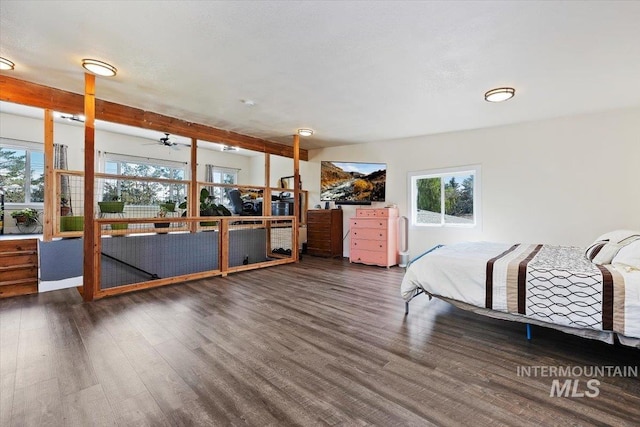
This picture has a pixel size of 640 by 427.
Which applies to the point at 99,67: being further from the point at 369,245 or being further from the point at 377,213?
the point at 369,245

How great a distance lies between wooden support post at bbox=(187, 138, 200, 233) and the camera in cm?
498

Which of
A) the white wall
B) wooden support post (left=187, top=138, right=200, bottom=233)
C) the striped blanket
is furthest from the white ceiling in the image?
the striped blanket

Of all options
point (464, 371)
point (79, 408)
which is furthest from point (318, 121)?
point (79, 408)

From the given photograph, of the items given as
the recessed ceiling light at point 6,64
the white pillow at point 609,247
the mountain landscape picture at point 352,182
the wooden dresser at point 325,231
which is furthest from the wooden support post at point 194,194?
the white pillow at point 609,247

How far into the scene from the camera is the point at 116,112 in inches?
153

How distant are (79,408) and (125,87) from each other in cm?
335

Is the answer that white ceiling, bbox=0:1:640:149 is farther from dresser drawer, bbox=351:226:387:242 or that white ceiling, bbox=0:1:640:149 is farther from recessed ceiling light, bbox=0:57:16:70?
dresser drawer, bbox=351:226:387:242

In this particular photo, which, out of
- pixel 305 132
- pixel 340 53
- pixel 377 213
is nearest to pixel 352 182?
pixel 377 213

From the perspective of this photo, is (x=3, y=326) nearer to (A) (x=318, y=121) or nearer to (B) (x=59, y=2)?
(B) (x=59, y=2)

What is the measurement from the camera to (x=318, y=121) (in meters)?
4.55

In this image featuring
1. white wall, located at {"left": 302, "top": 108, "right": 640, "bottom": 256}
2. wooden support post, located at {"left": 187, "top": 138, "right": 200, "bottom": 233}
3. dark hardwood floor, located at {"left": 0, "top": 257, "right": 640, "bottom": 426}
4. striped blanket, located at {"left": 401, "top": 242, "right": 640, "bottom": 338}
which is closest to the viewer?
dark hardwood floor, located at {"left": 0, "top": 257, "right": 640, "bottom": 426}

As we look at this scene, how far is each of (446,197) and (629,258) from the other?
3104 mm

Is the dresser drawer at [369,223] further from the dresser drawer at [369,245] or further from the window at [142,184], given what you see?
the window at [142,184]

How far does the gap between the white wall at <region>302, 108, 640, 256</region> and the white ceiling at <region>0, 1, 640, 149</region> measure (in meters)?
0.37
